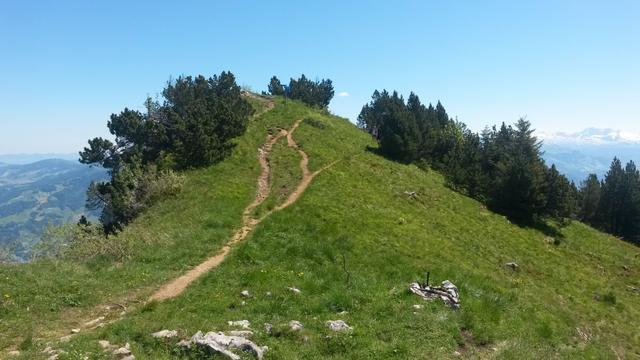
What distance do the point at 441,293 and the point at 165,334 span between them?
14.4 m

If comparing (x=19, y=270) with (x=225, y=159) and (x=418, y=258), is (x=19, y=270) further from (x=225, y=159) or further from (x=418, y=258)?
(x=225, y=159)

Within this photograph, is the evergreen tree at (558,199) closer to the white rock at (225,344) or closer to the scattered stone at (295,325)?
the scattered stone at (295,325)

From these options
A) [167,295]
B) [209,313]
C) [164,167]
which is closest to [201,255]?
[167,295]

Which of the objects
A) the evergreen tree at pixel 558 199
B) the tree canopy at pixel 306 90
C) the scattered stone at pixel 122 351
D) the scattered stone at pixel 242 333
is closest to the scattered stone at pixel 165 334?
the scattered stone at pixel 122 351

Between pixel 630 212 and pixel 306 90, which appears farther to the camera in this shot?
pixel 306 90

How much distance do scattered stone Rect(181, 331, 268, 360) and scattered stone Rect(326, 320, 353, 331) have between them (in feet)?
11.5

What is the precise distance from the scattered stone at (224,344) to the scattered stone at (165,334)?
0.87 m

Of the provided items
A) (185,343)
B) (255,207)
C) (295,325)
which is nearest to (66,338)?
(185,343)

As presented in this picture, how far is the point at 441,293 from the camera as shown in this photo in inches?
1003

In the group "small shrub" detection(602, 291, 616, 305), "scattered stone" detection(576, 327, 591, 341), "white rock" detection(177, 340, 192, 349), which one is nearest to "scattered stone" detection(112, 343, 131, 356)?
"white rock" detection(177, 340, 192, 349)

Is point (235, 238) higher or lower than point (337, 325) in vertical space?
higher

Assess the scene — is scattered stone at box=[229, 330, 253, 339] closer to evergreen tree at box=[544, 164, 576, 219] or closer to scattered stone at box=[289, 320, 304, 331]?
scattered stone at box=[289, 320, 304, 331]

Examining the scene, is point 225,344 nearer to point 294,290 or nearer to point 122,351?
point 122,351

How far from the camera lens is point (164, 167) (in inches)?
1969
